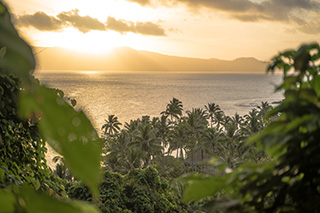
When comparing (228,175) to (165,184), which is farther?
(165,184)

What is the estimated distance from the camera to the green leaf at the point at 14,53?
363 mm

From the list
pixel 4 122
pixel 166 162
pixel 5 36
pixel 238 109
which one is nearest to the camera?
pixel 5 36

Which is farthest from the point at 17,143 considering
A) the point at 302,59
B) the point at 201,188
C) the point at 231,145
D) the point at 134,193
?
the point at 231,145

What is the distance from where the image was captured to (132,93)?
162625 mm

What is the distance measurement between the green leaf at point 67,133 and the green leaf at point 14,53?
3.5 inches

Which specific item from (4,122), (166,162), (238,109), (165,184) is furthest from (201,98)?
(4,122)

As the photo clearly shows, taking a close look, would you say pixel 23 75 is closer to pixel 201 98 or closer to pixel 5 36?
pixel 5 36

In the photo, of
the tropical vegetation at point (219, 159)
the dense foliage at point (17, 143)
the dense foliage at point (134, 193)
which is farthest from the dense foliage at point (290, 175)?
the dense foliage at point (134, 193)

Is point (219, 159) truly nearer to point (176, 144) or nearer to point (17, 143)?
point (17, 143)

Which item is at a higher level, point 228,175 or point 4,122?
point 228,175

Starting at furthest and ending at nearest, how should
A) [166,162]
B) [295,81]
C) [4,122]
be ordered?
[166,162] < [4,122] < [295,81]

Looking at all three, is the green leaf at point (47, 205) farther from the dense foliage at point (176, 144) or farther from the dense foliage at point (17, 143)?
the dense foliage at point (176, 144)

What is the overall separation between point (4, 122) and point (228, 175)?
13.5 ft

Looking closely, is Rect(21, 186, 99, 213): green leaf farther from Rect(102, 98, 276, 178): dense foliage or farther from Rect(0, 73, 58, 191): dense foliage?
Rect(102, 98, 276, 178): dense foliage
